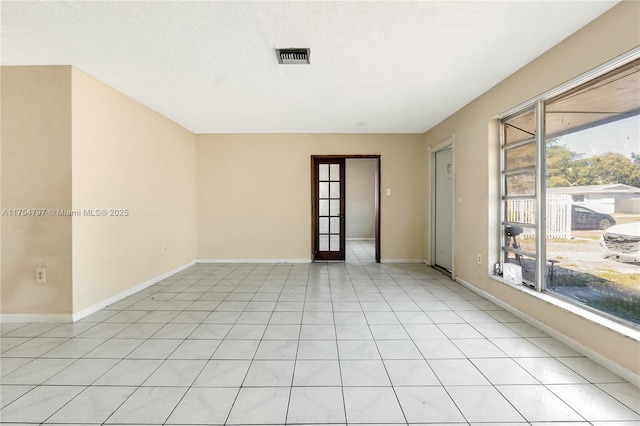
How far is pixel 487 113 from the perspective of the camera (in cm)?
320

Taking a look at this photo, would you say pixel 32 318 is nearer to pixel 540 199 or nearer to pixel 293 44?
pixel 293 44

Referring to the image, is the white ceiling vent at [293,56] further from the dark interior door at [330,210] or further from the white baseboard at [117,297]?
the white baseboard at [117,297]

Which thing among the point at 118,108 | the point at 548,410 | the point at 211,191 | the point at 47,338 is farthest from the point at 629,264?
the point at 211,191

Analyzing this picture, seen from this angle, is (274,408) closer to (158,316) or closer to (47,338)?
(158,316)

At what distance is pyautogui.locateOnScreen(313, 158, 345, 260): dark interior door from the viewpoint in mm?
5445

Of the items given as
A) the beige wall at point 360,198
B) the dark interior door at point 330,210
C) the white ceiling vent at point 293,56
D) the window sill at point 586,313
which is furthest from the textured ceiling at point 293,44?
the beige wall at point 360,198

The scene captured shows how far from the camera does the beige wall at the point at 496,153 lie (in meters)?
1.79

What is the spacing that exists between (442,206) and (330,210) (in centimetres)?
220

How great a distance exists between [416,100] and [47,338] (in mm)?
4839

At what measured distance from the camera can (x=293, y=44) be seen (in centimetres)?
226

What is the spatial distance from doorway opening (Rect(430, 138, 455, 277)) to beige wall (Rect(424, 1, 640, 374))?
24 cm

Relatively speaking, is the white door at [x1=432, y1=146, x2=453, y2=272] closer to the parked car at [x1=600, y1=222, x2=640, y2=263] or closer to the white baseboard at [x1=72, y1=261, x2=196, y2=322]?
the parked car at [x1=600, y1=222, x2=640, y2=263]

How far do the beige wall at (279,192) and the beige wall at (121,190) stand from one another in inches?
25.8

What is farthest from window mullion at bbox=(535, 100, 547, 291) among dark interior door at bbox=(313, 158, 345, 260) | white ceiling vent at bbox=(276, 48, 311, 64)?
dark interior door at bbox=(313, 158, 345, 260)
